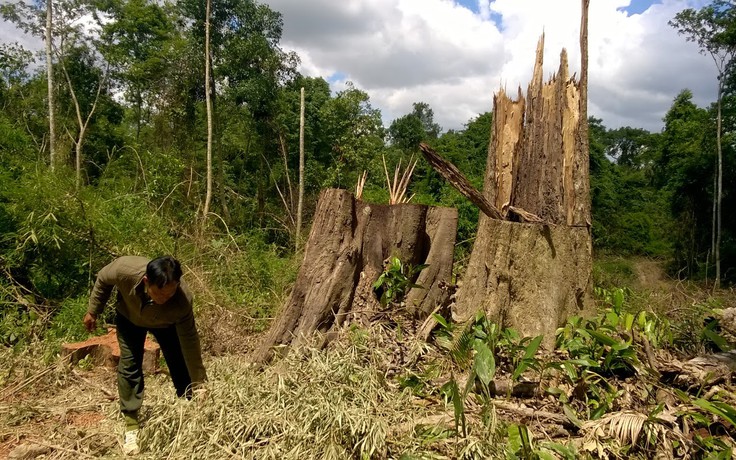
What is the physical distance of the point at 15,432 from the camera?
3.18 metres

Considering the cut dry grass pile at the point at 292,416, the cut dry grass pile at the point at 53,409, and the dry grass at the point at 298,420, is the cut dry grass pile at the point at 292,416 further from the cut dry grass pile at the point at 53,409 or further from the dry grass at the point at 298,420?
the cut dry grass pile at the point at 53,409

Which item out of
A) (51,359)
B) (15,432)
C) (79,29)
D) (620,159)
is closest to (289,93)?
(79,29)

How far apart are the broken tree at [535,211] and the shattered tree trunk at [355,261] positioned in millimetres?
256

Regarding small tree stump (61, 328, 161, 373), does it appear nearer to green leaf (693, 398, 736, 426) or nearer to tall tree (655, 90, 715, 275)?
green leaf (693, 398, 736, 426)

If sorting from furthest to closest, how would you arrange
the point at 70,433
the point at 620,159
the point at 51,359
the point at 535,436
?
the point at 620,159 → the point at 51,359 → the point at 70,433 → the point at 535,436

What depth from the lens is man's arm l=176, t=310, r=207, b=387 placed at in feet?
10.2

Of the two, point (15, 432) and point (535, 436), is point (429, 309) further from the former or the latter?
point (15, 432)

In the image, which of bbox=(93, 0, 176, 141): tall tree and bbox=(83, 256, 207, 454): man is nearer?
bbox=(83, 256, 207, 454): man

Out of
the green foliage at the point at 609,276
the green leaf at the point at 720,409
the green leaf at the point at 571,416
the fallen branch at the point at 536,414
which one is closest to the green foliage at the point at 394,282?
the fallen branch at the point at 536,414

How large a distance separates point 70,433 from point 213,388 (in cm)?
116

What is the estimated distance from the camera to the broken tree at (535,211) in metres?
3.22

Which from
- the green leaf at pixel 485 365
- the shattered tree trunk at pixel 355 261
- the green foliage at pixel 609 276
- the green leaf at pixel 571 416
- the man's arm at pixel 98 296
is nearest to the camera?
the green leaf at pixel 571 416

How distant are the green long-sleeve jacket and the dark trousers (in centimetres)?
9

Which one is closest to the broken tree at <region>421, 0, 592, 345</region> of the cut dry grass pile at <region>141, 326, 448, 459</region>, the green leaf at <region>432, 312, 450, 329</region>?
the green leaf at <region>432, 312, 450, 329</region>
